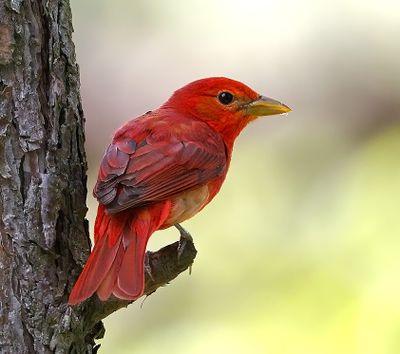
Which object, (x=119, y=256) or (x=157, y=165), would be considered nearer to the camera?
(x=119, y=256)

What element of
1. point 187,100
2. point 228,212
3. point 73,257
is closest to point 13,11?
point 73,257

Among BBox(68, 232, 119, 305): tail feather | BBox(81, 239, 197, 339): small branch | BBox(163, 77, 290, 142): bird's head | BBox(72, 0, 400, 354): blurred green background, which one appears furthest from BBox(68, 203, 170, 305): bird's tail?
BBox(72, 0, 400, 354): blurred green background

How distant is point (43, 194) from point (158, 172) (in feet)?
1.63

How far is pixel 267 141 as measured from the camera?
6.80 m

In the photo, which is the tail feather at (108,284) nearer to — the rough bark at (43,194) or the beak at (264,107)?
the rough bark at (43,194)

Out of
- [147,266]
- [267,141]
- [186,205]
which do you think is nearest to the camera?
[147,266]

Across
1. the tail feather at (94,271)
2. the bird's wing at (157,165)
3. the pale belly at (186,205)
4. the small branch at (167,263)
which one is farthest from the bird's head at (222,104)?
the tail feather at (94,271)

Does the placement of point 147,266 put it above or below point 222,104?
below

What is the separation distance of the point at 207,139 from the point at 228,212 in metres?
2.23

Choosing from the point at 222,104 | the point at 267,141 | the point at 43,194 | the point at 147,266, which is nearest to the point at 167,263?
the point at 147,266

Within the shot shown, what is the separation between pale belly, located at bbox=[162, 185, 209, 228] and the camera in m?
3.76

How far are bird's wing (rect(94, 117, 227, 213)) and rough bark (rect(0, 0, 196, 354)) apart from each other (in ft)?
0.42

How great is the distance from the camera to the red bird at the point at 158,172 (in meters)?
3.31

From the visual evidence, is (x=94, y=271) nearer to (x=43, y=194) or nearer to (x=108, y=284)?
(x=108, y=284)
